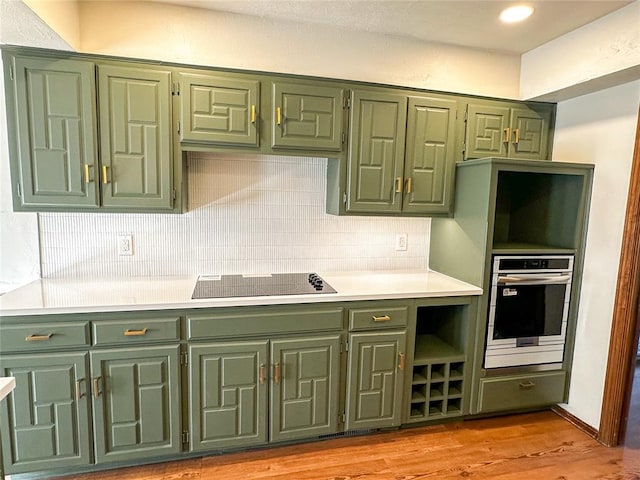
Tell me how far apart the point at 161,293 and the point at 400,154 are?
5.45 ft

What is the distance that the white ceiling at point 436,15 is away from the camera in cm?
195

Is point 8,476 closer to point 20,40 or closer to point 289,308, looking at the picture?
point 289,308

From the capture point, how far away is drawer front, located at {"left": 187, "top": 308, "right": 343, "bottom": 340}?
75.3 inches

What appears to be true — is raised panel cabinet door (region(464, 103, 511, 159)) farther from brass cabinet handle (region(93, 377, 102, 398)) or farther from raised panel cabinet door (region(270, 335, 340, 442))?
brass cabinet handle (region(93, 377, 102, 398))

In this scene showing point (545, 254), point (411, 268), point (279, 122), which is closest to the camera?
point (279, 122)

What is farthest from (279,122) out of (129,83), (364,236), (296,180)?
(364,236)

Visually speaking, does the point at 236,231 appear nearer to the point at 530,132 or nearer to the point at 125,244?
the point at 125,244

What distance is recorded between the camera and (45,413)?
180cm

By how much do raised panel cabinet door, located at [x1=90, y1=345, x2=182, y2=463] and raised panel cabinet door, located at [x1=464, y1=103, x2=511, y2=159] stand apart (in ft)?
7.36

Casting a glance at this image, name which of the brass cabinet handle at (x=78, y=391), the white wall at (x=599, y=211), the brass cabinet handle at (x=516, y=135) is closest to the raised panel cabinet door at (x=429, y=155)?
the brass cabinet handle at (x=516, y=135)

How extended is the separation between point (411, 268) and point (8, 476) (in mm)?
2684

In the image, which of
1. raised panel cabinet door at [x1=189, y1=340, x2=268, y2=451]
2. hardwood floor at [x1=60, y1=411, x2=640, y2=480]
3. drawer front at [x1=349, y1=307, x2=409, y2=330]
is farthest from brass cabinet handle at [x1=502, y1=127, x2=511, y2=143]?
raised panel cabinet door at [x1=189, y1=340, x2=268, y2=451]

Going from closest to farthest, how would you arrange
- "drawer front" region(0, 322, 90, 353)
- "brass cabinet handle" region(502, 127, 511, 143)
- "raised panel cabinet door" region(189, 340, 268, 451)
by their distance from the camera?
"drawer front" region(0, 322, 90, 353), "raised panel cabinet door" region(189, 340, 268, 451), "brass cabinet handle" region(502, 127, 511, 143)

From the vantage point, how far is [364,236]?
2.71 meters
